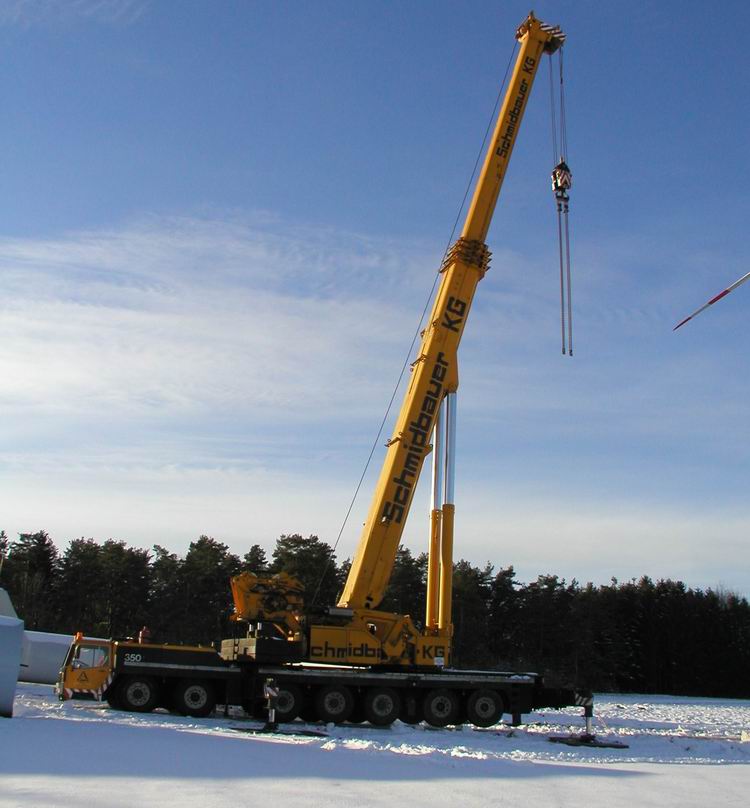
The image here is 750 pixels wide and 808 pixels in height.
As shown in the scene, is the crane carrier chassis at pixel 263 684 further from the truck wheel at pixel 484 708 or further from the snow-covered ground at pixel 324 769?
the snow-covered ground at pixel 324 769

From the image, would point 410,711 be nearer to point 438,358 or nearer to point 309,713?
point 309,713

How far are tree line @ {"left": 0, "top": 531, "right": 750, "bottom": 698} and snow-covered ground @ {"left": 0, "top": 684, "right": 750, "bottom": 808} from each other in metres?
31.0

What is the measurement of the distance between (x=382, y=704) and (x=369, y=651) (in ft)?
4.14

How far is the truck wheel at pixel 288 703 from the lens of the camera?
65.5 feet

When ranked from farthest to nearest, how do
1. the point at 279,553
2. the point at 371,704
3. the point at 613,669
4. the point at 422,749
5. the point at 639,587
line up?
the point at 639,587, the point at 613,669, the point at 279,553, the point at 371,704, the point at 422,749

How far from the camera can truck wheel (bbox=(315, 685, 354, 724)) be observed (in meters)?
20.2

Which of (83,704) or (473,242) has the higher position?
(473,242)

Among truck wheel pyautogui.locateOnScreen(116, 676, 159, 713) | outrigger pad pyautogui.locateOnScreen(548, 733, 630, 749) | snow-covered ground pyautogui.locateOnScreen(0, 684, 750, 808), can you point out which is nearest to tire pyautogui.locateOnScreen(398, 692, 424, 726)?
snow-covered ground pyautogui.locateOnScreen(0, 684, 750, 808)

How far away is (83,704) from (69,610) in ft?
116

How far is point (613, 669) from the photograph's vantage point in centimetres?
5875

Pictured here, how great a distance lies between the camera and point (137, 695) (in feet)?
65.5

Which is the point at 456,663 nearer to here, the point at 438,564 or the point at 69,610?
the point at 69,610

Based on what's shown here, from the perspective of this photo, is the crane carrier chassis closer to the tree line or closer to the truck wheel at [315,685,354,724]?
the truck wheel at [315,685,354,724]

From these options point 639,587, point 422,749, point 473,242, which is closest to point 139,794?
point 422,749
